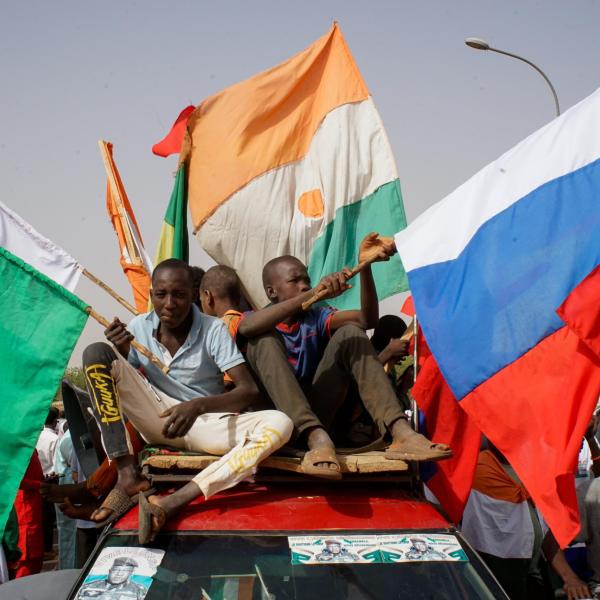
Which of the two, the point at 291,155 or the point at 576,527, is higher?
the point at 291,155

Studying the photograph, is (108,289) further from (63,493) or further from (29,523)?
(29,523)

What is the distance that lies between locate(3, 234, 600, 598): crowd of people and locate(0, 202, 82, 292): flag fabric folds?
467 mm

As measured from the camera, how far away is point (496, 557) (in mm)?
5301

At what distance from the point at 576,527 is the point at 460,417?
92cm

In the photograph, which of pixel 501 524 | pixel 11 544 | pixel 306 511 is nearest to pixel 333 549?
pixel 306 511

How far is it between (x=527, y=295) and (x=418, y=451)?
92 cm

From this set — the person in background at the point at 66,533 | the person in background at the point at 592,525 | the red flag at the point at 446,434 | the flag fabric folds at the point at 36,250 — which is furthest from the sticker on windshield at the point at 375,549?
the person in background at the point at 66,533

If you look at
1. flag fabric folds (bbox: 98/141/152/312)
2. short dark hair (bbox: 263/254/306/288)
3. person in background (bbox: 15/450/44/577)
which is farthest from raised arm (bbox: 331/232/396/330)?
person in background (bbox: 15/450/44/577)

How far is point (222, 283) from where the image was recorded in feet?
17.6

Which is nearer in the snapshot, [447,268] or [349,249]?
[447,268]

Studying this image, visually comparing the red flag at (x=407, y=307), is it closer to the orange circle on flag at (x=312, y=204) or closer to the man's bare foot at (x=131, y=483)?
the orange circle on flag at (x=312, y=204)

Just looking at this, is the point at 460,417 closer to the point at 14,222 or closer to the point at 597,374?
the point at 597,374

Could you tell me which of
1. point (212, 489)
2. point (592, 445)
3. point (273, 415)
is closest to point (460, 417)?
point (273, 415)

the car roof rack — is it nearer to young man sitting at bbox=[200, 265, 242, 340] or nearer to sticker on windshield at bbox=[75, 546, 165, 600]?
sticker on windshield at bbox=[75, 546, 165, 600]
